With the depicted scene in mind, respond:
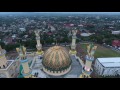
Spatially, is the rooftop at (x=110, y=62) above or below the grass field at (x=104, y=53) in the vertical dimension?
above

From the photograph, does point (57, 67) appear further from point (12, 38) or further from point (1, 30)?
point (1, 30)

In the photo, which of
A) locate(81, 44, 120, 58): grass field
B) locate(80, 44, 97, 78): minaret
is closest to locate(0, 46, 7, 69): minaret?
locate(80, 44, 97, 78): minaret

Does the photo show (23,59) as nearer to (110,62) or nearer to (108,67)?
(108,67)

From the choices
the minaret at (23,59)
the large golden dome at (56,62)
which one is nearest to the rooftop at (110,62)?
the large golden dome at (56,62)

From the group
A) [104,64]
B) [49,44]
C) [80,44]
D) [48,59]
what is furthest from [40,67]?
[80,44]

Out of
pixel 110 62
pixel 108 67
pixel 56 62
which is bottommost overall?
pixel 108 67

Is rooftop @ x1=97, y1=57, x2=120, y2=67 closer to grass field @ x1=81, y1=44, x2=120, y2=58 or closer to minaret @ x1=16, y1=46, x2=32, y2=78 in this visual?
grass field @ x1=81, y1=44, x2=120, y2=58

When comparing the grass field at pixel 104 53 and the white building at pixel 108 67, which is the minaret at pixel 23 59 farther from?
the grass field at pixel 104 53

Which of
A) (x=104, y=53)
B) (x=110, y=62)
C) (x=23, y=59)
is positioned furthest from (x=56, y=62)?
(x=104, y=53)
